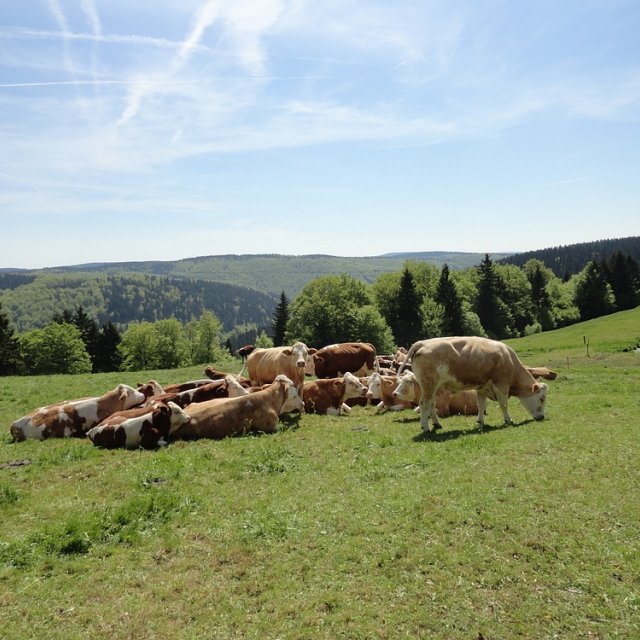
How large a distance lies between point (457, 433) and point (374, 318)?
56.1 metres

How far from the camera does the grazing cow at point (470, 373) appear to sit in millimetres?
14500

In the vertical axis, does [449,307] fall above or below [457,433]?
below

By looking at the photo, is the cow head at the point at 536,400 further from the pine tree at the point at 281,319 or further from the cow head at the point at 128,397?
the pine tree at the point at 281,319

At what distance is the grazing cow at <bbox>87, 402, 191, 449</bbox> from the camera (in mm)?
13273

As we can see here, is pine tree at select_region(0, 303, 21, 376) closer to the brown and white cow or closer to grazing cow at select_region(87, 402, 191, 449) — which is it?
grazing cow at select_region(87, 402, 191, 449)

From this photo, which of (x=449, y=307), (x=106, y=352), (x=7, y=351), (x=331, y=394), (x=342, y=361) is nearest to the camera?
(x=331, y=394)

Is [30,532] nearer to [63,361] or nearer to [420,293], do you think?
[63,361]

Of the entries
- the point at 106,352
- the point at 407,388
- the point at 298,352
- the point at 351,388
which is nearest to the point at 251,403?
the point at 298,352

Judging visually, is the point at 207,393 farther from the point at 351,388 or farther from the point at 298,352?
the point at 351,388

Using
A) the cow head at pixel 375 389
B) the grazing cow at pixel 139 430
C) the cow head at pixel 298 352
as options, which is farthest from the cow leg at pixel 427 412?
the grazing cow at pixel 139 430

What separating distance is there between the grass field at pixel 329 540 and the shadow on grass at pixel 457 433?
886mm

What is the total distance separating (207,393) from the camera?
57.3ft

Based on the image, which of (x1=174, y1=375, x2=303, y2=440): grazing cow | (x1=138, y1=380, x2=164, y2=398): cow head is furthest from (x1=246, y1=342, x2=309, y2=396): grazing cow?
(x1=138, y1=380, x2=164, y2=398): cow head

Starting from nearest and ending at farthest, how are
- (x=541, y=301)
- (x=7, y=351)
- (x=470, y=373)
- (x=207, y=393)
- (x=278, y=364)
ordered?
(x=470, y=373) → (x=207, y=393) → (x=278, y=364) → (x=7, y=351) → (x=541, y=301)
